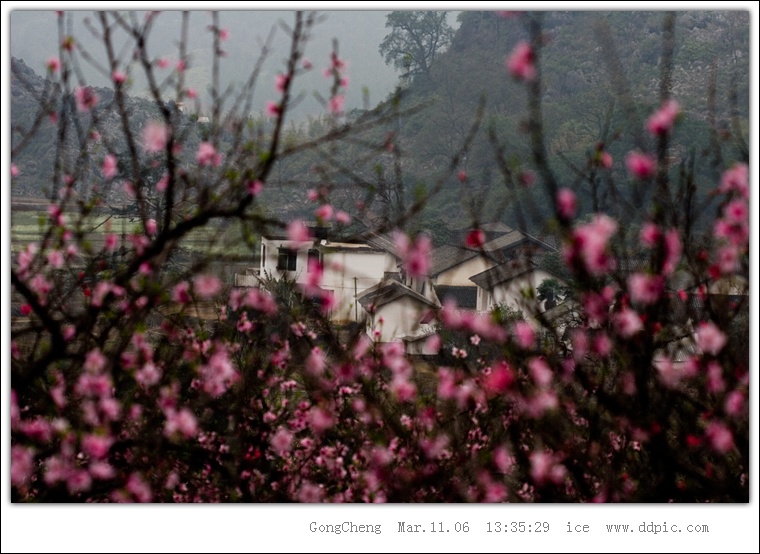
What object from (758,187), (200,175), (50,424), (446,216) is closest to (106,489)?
(50,424)

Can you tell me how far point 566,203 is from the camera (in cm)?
271

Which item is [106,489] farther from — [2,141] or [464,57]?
[464,57]

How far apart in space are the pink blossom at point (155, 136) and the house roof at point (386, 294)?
78 cm

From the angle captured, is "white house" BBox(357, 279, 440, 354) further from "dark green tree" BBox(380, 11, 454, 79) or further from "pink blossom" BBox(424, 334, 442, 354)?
"dark green tree" BBox(380, 11, 454, 79)

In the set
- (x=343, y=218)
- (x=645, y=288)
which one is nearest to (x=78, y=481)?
(x=343, y=218)

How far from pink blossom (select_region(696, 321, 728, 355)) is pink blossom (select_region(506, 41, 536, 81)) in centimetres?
94

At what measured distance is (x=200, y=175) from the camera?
109 inches

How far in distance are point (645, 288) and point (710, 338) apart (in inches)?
10.5

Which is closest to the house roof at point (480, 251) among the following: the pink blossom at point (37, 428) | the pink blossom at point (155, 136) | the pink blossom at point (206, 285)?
the pink blossom at point (206, 285)

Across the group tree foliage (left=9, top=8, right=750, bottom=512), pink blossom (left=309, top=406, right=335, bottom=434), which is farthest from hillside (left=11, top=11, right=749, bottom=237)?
pink blossom (left=309, top=406, right=335, bottom=434)

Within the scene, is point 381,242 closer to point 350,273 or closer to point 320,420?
point 350,273

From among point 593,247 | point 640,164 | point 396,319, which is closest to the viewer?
point 593,247

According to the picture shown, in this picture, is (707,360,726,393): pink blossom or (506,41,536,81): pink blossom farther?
(506,41,536,81): pink blossom

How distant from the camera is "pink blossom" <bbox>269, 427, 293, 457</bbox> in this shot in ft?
9.35
